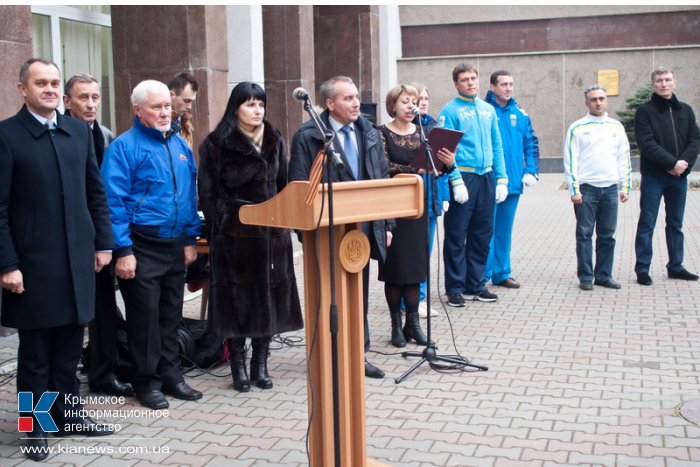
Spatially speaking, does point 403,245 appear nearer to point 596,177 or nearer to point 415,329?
point 415,329

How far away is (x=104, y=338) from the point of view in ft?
19.4

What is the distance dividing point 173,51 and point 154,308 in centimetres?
547

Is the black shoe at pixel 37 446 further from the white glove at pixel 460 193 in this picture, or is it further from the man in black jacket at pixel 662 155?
the man in black jacket at pixel 662 155

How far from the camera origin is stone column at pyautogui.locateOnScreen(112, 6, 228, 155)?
10242mm

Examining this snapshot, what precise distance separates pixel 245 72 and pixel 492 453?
25.8 feet

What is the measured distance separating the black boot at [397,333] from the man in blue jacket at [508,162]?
7.67ft

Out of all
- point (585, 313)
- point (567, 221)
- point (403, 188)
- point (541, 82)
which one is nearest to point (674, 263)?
point (585, 313)

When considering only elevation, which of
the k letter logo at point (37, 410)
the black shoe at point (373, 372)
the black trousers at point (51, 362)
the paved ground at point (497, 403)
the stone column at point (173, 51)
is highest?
the stone column at point (173, 51)

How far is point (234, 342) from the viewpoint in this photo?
596cm

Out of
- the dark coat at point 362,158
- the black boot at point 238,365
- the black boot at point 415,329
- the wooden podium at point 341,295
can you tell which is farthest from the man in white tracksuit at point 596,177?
the wooden podium at point 341,295

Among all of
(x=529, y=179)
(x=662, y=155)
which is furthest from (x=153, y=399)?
(x=662, y=155)

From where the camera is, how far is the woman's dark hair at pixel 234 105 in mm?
5703

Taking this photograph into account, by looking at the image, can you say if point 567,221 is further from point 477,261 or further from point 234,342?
point 234,342

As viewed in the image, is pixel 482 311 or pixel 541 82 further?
pixel 541 82
